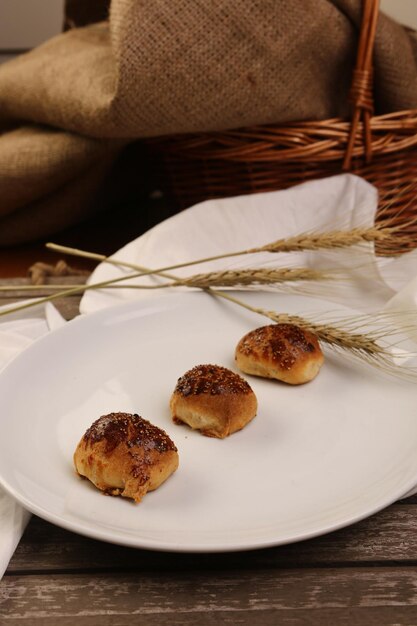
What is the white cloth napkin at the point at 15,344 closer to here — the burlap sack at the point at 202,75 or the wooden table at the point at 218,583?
the wooden table at the point at 218,583

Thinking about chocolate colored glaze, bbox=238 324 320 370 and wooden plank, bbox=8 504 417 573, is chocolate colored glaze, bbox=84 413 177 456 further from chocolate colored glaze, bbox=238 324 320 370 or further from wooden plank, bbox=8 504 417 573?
chocolate colored glaze, bbox=238 324 320 370

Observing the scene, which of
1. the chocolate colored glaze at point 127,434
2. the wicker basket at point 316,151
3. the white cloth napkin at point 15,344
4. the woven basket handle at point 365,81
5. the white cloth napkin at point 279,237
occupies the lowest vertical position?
the white cloth napkin at point 15,344

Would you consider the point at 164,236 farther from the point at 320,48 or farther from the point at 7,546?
the point at 7,546

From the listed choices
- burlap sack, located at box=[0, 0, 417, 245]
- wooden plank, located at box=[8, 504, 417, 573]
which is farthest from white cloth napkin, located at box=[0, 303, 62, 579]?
burlap sack, located at box=[0, 0, 417, 245]

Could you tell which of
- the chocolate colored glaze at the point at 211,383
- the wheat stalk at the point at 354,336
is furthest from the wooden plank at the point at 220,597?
the wheat stalk at the point at 354,336

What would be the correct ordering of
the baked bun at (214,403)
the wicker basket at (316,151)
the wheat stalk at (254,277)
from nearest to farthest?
the baked bun at (214,403) < the wheat stalk at (254,277) < the wicker basket at (316,151)

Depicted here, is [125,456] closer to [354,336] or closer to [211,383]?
[211,383]
